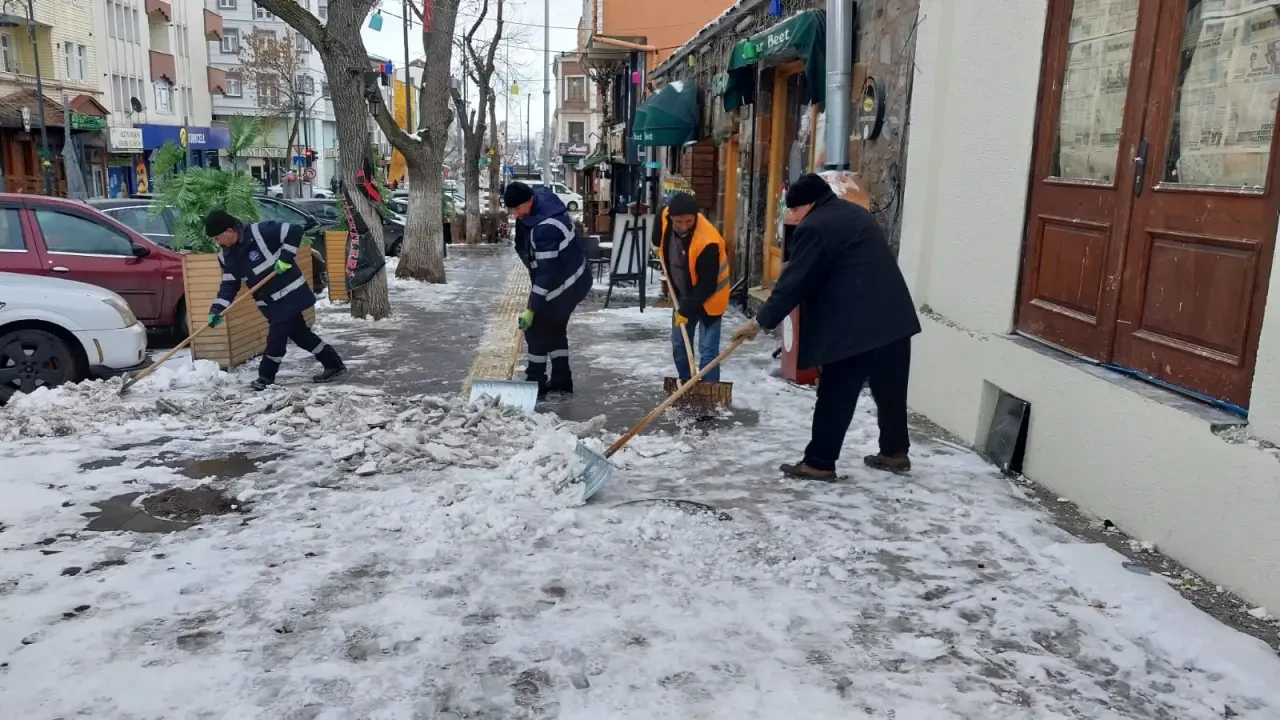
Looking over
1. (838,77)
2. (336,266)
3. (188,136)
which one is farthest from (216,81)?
(838,77)

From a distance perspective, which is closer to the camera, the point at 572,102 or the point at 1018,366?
the point at 1018,366

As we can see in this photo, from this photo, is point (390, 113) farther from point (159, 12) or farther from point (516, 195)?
point (159, 12)

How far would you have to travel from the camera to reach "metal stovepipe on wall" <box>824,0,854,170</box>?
7836 millimetres

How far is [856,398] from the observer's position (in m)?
5.23

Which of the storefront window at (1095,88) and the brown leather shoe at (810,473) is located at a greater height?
the storefront window at (1095,88)

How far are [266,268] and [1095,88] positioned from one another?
610 cm

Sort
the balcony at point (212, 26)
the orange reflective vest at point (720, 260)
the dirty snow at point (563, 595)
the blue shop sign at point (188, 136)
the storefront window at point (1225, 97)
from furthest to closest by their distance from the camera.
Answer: the balcony at point (212, 26) < the blue shop sign at point (188, 136) < the orange reflective vest at point (720, 260) < the storefront window at point (1225, 97) < the dirty snow at point (563, 595)

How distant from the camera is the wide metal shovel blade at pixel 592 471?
16.0 ft

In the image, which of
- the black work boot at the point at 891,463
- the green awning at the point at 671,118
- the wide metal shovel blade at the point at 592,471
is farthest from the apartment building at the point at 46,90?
the black work boot at the point at 891,463

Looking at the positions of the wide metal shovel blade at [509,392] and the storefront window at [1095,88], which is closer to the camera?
the storefront window at [1095,88]

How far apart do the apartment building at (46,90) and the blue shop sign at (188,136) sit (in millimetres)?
3696

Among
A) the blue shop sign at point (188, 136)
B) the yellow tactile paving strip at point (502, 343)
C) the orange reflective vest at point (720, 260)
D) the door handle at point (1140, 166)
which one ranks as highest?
the blue shop sign at point (188, 136)

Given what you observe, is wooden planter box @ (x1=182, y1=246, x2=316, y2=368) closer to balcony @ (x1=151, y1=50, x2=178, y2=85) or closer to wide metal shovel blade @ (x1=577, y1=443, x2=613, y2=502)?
wide metal shovel blade @ (x1=577, y1=443, x2=613, y2=502)

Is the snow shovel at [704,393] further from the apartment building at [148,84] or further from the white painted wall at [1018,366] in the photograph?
the apartment building at [148,84]
